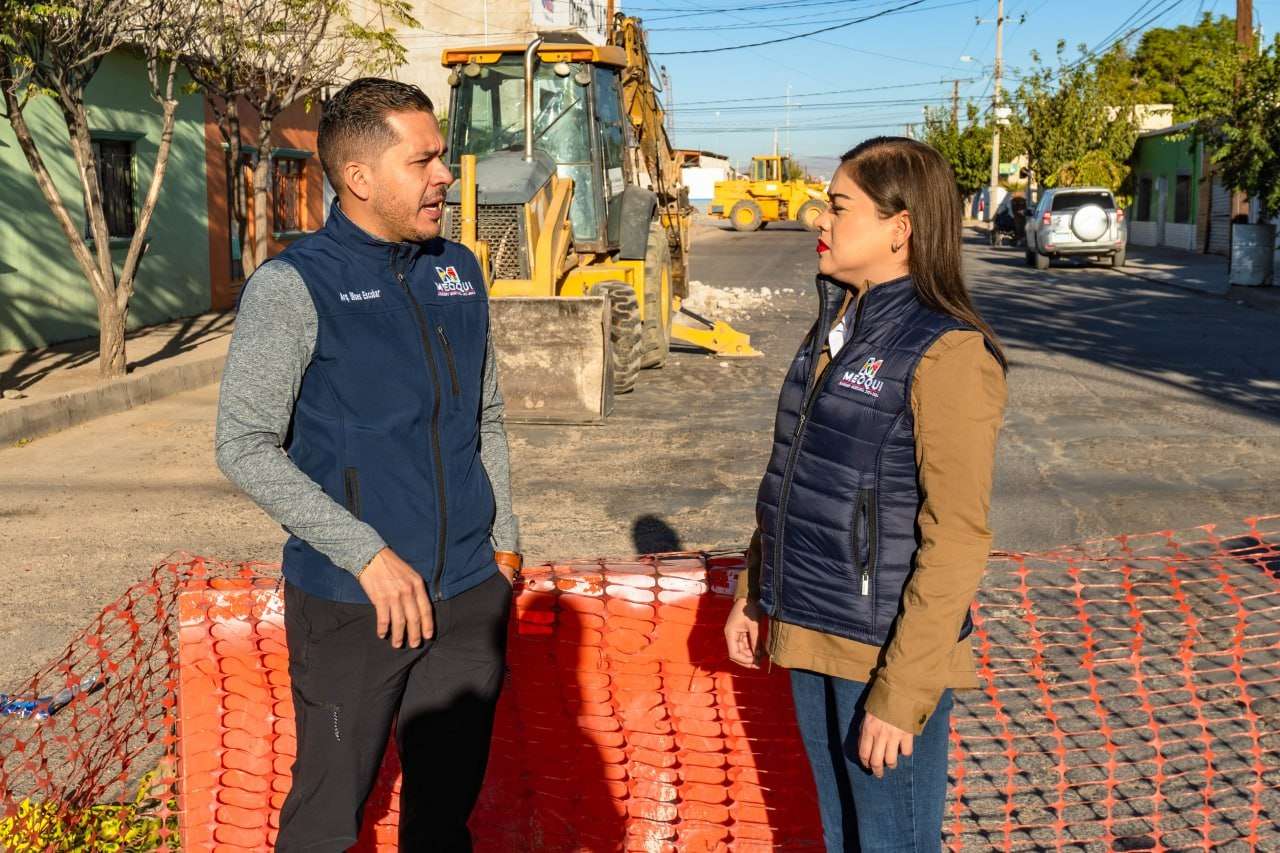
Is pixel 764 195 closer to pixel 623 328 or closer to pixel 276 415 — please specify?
pixel 623 328

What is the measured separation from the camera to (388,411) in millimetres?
2467

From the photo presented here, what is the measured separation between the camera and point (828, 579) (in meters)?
2.37

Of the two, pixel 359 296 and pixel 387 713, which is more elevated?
pixel 359 296

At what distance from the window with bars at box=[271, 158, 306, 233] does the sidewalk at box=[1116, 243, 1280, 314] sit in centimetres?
1539

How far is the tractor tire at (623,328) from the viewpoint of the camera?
11.5 meters

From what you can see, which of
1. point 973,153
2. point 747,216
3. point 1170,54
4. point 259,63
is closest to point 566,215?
point 259,63

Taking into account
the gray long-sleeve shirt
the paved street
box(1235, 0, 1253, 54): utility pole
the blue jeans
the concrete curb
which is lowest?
the paved street

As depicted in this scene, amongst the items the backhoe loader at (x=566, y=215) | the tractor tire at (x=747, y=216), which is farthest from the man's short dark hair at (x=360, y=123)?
the tractor tire at (x=747, y=216)

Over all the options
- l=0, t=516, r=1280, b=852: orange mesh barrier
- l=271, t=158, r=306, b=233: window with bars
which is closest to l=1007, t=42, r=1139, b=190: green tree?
l=271, t=158, r=306, b=233: window with bars

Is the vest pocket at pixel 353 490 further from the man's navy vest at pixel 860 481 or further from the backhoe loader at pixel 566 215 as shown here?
the backhoe loader at pixel 566 215

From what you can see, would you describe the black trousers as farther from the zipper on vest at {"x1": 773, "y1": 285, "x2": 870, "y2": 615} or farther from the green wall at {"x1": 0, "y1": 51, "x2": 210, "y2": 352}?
the green wall at {"x1": 0, "y1": 51, "x2": 210, "y2": 352}

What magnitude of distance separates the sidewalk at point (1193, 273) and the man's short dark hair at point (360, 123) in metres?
19.1

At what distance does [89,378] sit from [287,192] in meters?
10.7

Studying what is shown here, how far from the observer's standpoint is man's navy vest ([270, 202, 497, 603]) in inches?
96.8
